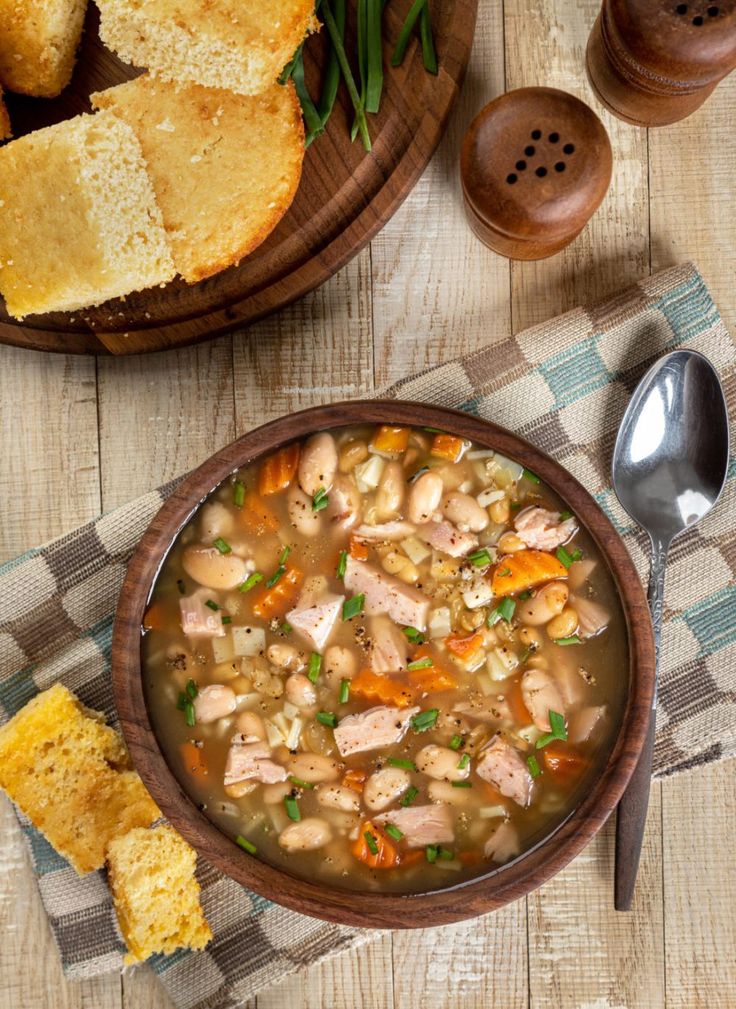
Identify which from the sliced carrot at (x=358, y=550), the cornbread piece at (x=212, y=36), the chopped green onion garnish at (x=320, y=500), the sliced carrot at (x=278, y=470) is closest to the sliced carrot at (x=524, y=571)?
the sliced carrot at (x=358, y=550)

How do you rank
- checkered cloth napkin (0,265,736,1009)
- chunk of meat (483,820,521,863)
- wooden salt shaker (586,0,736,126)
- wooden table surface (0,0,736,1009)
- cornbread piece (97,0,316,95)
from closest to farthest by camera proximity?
wooden salt shaker (586,0,736,126)
chunk of meat (483,820,521,863)
cornbread piece (97,0,316,95)
checkered cloth napkin (0,265,736,1009)
wooden table surface (0,0,736,1009)

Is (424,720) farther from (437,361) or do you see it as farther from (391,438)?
(437,361)

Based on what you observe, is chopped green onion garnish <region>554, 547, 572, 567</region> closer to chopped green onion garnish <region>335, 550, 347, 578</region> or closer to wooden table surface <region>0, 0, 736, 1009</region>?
chopped green onion garnish <region>335, 550, 347, 578</region>

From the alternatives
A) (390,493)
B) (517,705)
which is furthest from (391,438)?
(517,705)

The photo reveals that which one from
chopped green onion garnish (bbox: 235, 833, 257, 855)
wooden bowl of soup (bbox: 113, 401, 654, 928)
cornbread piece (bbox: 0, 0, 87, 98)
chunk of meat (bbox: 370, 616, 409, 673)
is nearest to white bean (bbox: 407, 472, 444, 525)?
wooden bowl of soup (bbox: 113, 401, 654, 928)

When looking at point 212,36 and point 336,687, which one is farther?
point 212,36

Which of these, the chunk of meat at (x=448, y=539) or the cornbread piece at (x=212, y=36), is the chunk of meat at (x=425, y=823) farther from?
the cornbread piece at (x=212, y=36)
